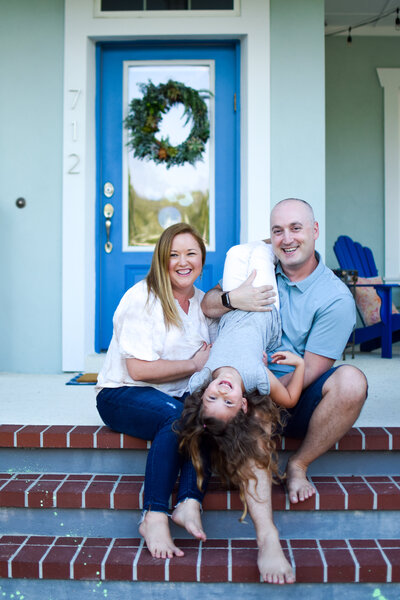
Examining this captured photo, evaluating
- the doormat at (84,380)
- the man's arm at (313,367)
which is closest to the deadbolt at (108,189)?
the doormat at (84,380)

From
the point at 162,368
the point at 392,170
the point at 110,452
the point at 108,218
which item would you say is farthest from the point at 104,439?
the point at 392,170

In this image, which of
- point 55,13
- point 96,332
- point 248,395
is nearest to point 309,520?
point 248,395

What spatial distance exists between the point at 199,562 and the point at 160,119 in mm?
2965

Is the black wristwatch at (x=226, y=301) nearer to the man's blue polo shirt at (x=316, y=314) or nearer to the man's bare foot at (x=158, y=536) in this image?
the man's blue polo shirt at (x=316, y=314)

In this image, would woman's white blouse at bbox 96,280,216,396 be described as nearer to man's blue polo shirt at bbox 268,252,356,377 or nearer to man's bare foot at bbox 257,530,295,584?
man's blue polo shirt at bbox 268,252,356,377

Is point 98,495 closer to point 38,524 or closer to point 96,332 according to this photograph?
point 38,524

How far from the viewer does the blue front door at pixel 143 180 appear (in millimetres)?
3941

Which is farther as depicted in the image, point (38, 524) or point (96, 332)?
point (96, 332)

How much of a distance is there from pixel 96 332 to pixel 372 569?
2.56m

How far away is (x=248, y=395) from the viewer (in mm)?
1966

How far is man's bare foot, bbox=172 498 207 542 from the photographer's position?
6.10ft

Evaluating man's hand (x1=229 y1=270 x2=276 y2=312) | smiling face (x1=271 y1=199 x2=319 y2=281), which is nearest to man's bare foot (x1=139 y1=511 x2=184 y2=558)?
man's hand (x1=229 y1=270 x2=276 y2=312)

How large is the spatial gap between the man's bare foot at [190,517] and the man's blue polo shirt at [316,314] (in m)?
0.59

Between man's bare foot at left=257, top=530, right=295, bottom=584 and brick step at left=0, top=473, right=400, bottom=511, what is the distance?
27 centimetres
